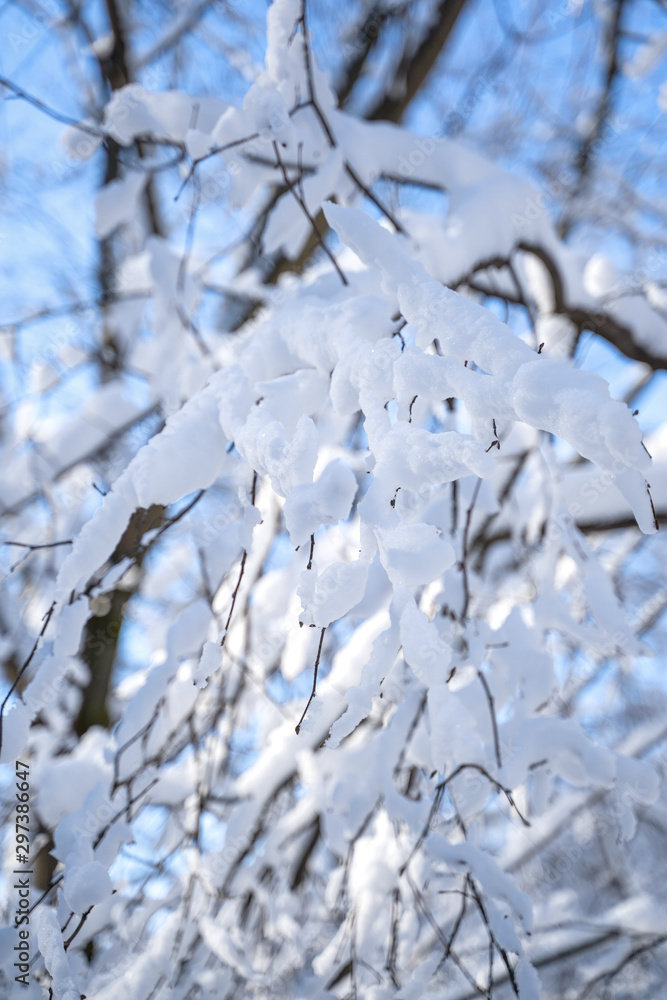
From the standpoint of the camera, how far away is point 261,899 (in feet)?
6.79

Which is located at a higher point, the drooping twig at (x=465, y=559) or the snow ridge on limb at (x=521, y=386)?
the snow ridge on limb at (x=521, y=386)

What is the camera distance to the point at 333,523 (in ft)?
2.13

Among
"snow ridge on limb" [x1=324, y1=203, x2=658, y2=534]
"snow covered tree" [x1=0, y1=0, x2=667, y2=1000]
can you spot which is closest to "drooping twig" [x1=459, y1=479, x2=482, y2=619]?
"snow covered tree" [x1=0, y1=0, x2=667, y2=1000]

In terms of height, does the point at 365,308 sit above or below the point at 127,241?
above

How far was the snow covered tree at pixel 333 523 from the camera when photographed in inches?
28.3

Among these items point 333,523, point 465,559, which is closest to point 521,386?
point 333,523

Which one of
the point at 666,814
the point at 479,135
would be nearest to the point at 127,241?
the point at 479,135

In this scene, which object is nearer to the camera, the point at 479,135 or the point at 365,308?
the point at 365,308

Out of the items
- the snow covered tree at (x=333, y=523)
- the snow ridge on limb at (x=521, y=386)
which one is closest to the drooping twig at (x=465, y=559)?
the snow covered tree at (x=333, y=523)

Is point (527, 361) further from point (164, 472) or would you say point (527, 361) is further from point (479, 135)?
point (479, 135)

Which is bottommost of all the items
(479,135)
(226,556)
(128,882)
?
(128,882)

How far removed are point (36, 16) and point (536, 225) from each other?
8.28ft

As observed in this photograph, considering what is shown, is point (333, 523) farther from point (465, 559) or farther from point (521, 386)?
point (465, 559)

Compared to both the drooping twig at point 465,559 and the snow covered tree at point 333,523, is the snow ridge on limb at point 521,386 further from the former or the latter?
the drooping twig at point 465,559
